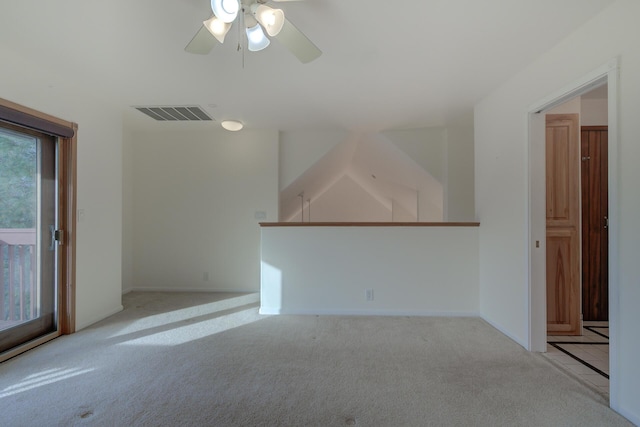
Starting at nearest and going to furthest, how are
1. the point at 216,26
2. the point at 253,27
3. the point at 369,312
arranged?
the point at 216,26 < the point at 253,27 < the point at 369,312

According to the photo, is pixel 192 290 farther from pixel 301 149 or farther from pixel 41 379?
pixel 301 149

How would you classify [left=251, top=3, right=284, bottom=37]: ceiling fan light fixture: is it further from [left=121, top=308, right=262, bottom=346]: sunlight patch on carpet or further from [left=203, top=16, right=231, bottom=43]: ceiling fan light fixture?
[left=121, top=308, right=262, bottom=346]: sunlight patch on carpet

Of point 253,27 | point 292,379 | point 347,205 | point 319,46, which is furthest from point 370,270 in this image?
point 347,205

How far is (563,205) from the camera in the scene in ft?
8.64

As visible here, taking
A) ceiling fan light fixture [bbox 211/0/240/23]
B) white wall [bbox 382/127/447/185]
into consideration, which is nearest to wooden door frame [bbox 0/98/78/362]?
ceiling fan light fixture [bbox 211/0/240/23]

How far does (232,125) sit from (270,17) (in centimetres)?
246

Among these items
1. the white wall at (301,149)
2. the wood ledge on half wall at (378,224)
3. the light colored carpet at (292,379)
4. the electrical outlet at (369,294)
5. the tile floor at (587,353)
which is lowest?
the tile floor at (587,353)

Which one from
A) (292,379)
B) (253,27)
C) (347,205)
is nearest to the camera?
(253,27)

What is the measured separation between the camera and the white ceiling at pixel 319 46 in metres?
1.72

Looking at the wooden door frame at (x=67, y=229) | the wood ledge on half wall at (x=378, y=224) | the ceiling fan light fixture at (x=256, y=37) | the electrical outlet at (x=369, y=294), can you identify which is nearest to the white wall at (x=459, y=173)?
the wood ledge on half wall at (x=378, y=224)

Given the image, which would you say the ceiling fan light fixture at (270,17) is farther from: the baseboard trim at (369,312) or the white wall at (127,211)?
the white wall at (127,211)

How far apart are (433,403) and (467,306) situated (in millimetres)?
1720

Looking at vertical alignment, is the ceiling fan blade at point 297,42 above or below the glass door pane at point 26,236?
above

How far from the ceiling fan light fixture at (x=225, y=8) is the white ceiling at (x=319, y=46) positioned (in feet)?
0.98
